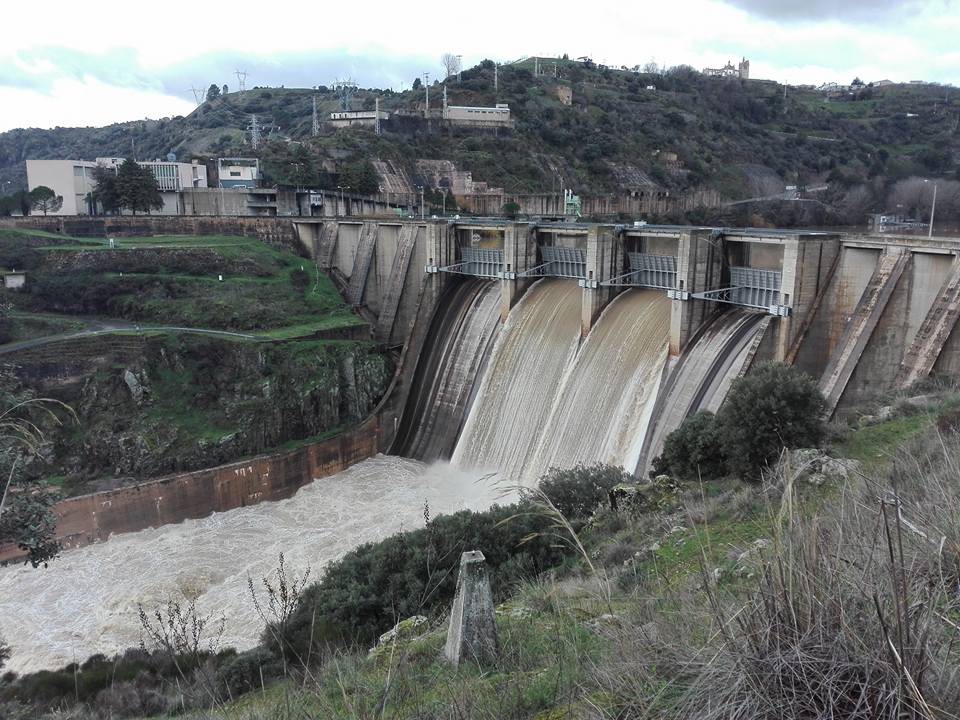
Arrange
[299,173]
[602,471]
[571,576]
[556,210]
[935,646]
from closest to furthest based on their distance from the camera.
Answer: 1. [935,646]
2. [571,576]
3. [602,471]
4. [299,173]
5. [556,210]

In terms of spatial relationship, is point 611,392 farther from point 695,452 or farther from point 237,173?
point 237,173

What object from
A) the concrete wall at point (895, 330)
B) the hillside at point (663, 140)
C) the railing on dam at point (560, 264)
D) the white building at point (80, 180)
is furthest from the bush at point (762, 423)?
the white building at point (80, 180)

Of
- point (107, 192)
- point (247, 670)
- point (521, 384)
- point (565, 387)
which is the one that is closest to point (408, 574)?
point (247, 670)

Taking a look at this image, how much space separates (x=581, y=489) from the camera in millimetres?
15625

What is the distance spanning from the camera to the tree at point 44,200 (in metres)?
47.0

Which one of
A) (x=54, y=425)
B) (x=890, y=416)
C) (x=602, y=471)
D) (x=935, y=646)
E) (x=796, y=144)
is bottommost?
(x=54, y=425)

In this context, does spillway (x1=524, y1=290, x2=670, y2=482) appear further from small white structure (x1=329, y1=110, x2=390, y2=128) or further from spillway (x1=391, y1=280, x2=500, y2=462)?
small white structure (x1=329, y1=110, x2=390, y2=128)

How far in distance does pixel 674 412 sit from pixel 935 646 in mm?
17171

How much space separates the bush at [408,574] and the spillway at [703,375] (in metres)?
6.79

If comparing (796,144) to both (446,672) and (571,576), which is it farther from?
(446,672)

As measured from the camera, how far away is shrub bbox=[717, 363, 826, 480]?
14.1 meters

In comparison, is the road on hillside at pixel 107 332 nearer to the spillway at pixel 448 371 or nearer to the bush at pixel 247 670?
the spillway at pixel 448 371

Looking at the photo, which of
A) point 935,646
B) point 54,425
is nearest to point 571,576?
point 935,646

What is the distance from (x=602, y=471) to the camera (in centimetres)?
1631
